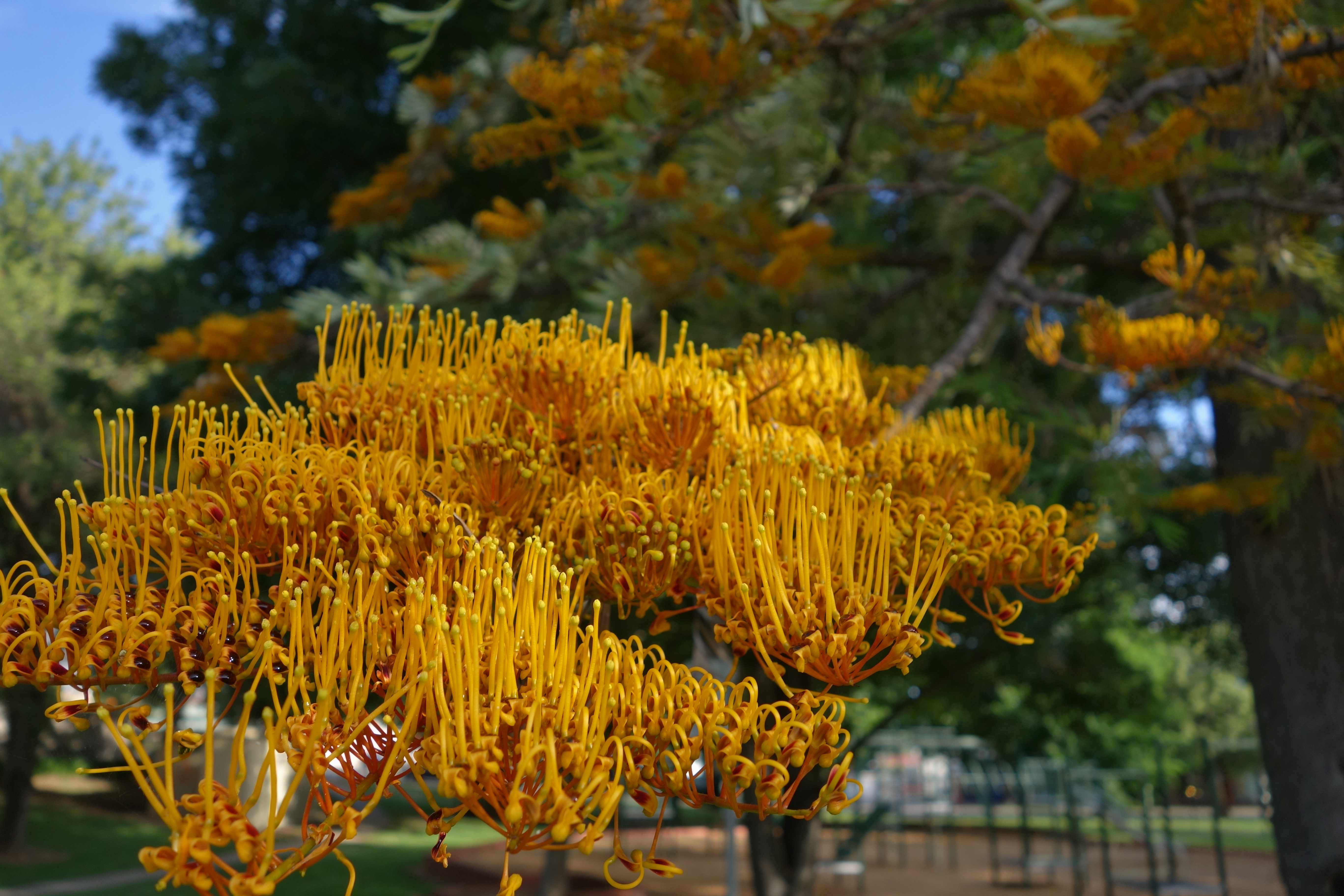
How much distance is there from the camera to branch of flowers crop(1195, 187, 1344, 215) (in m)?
4.31

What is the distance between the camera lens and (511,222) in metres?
4.96

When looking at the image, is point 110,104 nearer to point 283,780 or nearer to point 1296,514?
point 283,780

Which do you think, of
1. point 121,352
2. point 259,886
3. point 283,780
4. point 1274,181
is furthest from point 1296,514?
point 283,780

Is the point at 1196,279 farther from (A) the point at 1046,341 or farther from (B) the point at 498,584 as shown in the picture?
(B) the point at 498,584

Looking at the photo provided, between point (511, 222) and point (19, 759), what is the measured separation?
39.0ft

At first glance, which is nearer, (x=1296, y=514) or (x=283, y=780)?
(x=1296, y=514)

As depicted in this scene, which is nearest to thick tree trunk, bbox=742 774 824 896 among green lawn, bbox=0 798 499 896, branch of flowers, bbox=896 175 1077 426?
green lawn, bbox=0 798 499 896

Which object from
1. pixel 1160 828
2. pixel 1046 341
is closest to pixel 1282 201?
pixel 1046 341

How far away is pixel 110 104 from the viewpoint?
11.4m

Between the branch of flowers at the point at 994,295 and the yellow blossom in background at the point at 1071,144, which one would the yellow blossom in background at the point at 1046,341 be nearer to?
the branch of flowers at the point at 994,295

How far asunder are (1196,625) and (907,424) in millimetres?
9210

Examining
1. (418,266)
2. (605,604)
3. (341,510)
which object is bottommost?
(605,604)

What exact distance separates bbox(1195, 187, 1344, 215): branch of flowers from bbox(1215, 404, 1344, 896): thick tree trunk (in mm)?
1484

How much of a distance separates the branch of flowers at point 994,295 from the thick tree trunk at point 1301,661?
6.44ft
